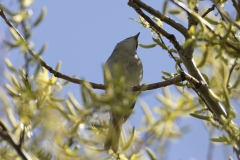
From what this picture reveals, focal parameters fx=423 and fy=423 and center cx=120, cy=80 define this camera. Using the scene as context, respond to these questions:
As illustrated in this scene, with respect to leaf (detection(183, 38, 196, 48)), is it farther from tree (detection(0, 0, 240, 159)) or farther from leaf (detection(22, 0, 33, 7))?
leaf (detection(22, 0, 33, 7))

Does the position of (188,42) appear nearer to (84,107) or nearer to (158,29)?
(84,107)

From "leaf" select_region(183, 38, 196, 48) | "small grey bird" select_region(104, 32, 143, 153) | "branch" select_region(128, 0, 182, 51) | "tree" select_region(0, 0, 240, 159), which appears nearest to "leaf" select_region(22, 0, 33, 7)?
"tree" select_region(0, 0, 240, 159)

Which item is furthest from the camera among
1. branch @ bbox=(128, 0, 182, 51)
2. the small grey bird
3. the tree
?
the small grey bird

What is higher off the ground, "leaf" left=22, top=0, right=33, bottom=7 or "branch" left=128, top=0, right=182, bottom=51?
"branch" left=128, top=0, right=182, bottom=51

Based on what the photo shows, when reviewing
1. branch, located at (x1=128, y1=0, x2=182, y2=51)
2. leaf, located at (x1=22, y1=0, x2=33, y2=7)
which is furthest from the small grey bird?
leaf, located at (x1=22, y1=0, x2=33, y2=7)

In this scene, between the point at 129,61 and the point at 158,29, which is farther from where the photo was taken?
the point at 129,61

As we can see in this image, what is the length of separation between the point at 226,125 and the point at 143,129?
40 cm

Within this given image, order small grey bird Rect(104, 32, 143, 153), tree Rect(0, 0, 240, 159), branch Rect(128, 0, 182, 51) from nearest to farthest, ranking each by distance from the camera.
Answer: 1. tree Rect(0, 0, 240, 159)
2. branch Rect(128, 0, 182, 51)
3. small grey bird Rect(104, 32, 143, 153)

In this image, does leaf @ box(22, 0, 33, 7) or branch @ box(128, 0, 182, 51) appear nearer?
leaf @ box(22, 0, 33, 7)

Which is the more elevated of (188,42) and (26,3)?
(26,3)

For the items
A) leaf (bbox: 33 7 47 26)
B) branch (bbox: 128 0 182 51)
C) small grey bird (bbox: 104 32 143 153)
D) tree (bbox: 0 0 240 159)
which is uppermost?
small grey bird (bbox: 104 32 143 153)

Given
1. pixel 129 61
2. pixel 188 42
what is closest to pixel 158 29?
pixel 188 42

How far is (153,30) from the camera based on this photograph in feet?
6.87

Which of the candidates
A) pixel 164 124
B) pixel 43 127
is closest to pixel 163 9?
pixel 164 124
